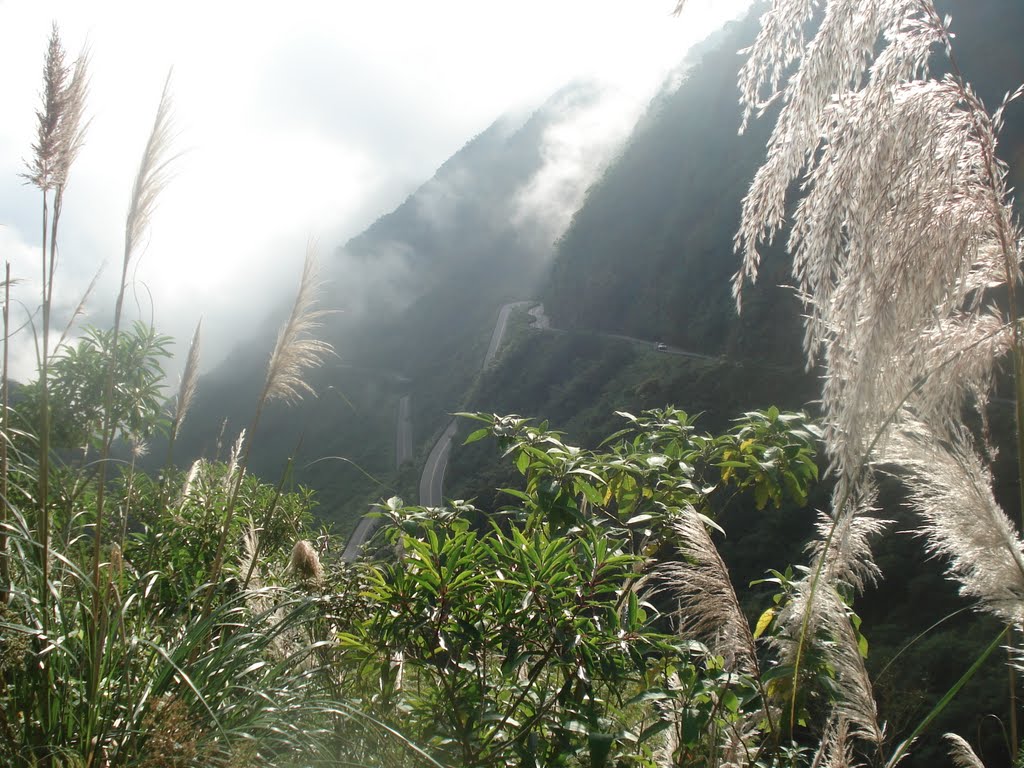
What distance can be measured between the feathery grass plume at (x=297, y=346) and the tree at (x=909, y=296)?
54.4 inches

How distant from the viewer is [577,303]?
4962 cm

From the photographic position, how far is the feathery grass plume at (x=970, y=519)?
1.37 m

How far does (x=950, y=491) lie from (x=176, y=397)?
2.10 metres

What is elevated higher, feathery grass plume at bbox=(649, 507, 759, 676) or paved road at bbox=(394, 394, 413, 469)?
feathery grass plume at bbox=(649, 507, 759, 676)

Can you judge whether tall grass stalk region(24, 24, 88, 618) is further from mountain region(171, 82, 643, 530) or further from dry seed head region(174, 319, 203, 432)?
mountain region(171, 82, 643, 530)

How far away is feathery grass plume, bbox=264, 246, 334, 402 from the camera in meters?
1.95

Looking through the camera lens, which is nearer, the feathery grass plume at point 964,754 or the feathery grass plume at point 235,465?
the feathery grass plume at point 964,754

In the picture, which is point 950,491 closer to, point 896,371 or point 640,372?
point 896,371

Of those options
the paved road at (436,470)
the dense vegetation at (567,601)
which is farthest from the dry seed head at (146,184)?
the paved road at (436,470)

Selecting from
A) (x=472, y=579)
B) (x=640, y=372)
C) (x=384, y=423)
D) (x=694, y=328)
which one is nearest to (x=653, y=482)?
(x=472, y=579)

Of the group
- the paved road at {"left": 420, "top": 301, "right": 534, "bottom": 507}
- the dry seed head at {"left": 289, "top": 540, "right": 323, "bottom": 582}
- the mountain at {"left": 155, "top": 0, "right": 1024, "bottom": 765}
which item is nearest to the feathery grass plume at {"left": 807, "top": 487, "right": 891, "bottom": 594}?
the mountain at {"left": 155, "top": 0, "right": 1024, "bottom": 765}

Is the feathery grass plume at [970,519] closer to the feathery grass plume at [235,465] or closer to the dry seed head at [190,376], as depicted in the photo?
the dry seed head at [190,376]

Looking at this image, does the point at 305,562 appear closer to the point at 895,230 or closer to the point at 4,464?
the point at 4,464

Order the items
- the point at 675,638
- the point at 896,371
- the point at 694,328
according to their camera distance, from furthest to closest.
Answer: the point at 694,328 → the point at 675,638 → the point at 896,371
